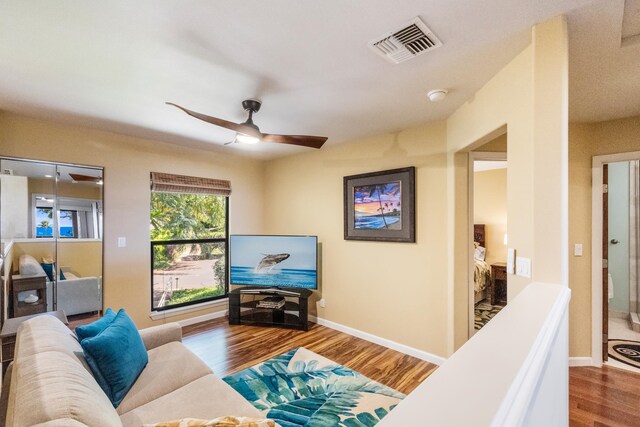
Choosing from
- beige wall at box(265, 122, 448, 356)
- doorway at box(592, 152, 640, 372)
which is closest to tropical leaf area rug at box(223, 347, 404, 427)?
beige wall at box(265, 122, 448, 356)

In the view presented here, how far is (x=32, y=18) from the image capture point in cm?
144

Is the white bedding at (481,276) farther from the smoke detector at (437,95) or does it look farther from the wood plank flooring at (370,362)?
the smoke detector at (437,95)

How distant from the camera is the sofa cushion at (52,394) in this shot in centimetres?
85

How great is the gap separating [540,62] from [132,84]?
268 centimetres

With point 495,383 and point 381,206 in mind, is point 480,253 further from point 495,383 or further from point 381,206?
point 495,383

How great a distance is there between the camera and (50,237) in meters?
2.90

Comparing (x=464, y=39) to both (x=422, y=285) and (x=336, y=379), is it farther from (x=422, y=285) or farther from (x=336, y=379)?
(x=336, y=379)

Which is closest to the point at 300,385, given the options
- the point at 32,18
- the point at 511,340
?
the point at 511,340

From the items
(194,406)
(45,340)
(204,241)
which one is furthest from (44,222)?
(194,406)

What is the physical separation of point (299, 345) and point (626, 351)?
3.56m

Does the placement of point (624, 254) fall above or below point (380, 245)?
below

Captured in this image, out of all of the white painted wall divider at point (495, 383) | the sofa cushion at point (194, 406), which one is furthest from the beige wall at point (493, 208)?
the sofa cushion at point (194, 406)

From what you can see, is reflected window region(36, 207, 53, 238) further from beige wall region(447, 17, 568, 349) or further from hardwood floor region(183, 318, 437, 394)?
beige wall region(447, 17, 568, 349)

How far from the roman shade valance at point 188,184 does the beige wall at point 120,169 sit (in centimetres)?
9
